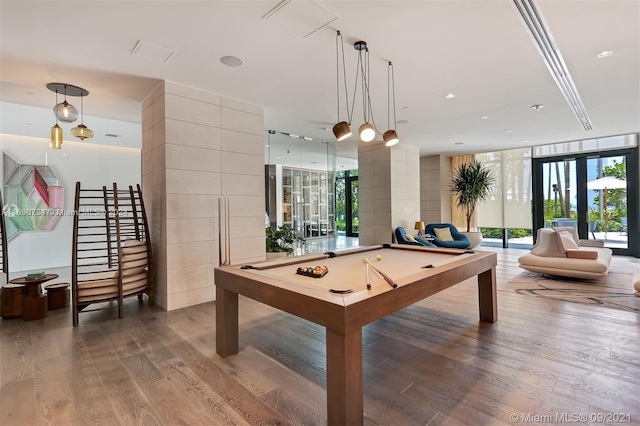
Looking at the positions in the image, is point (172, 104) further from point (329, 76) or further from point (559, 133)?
point (559, 133)

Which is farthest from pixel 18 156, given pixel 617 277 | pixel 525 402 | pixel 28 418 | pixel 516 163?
pixel 516 163

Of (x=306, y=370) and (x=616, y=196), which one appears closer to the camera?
(x=306, y=370)

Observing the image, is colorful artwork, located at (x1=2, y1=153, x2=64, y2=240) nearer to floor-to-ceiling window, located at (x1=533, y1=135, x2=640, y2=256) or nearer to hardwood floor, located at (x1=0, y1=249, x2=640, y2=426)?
hardwood floor, located at (x1=0, y1=249, x2=640, y2=426)

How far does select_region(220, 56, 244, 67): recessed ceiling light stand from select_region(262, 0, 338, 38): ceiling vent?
0.88 meters

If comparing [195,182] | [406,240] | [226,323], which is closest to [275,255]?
[195,182]

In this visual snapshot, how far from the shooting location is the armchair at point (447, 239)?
7.43m

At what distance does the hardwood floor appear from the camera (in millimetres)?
1967

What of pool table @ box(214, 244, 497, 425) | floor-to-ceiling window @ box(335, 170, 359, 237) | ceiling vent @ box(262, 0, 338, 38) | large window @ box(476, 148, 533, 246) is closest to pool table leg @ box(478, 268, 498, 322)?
pool table @ box(214, 244, 497, 425)

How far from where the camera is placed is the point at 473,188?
908 centimetres

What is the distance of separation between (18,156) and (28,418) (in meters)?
6.08

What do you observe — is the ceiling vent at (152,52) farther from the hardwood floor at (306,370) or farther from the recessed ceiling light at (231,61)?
the hardwood floor at (306,370)

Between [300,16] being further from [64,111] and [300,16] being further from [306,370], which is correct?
[64,111]

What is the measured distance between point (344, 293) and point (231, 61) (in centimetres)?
299

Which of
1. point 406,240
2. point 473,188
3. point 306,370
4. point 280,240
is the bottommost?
point 306,370
